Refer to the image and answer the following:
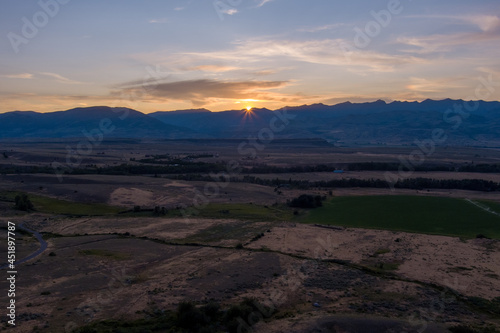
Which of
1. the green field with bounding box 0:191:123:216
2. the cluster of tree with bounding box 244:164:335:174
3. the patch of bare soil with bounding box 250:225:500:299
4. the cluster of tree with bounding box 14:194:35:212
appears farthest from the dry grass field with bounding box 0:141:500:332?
the cluster of tree with bounding box 244:164:335:174

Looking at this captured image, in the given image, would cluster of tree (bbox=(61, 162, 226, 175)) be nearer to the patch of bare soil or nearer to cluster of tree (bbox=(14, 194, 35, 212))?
cluster of tree (bbox=(14, 194, 35, 212))

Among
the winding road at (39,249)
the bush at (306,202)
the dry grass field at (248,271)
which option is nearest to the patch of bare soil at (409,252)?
the dry grass field at (248,271)

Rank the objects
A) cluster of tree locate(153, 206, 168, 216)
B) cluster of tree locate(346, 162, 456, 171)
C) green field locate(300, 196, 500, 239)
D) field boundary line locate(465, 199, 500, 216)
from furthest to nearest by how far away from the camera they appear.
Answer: cluster of tree locate(346, 162, 456, 171) → field boundary line locate(465, 199, 500, 216) → cluster of tree locate(153, 206, 168, 216) → green field locate(300, 196, 500, 239)

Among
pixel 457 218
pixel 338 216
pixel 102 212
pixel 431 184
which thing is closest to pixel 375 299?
pixel 338 216

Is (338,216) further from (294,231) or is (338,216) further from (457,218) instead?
(457,218)

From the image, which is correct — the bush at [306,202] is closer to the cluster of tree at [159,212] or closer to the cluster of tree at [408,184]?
the cluster of tree at [408,184]
